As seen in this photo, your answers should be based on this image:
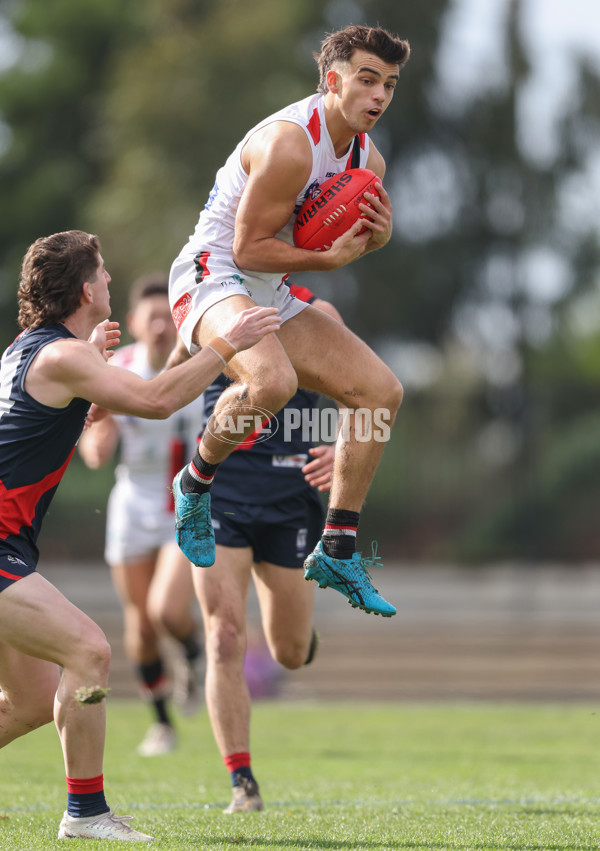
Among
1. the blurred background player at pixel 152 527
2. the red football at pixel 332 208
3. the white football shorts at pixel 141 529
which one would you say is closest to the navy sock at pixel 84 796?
the red football at pixel 332 208

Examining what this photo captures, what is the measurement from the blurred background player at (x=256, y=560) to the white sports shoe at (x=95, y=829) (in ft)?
3.75

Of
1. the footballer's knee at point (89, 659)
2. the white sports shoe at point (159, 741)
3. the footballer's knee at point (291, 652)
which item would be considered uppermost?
the footballer's knee at point (89, 659)

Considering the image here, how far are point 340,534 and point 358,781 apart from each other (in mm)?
2457

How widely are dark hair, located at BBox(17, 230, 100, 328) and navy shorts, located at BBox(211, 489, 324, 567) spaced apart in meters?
1.88

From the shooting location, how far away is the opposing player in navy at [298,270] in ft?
17.3

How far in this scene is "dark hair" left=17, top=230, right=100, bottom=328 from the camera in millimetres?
4949

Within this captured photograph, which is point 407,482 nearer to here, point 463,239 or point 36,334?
point 463,239

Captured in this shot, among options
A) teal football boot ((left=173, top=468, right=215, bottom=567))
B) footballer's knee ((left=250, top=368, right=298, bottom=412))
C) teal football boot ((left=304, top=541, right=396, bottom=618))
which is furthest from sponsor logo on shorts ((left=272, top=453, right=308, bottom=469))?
footballer's knee ((left=250, top=368, right=298, bottom=412))

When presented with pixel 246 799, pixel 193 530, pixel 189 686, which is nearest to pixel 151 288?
pixel 189 686

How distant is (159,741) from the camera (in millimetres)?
9031

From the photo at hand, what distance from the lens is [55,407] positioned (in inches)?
191

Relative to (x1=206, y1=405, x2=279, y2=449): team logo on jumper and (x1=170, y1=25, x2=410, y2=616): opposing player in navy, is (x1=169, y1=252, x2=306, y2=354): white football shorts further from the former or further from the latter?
(x1=206, y1=405, x2=279, y2=449): team logo on jumper

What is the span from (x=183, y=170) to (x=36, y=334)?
25533 millimetres

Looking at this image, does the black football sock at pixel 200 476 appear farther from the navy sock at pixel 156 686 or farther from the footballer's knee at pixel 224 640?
the navy sock at pixel 156 686
